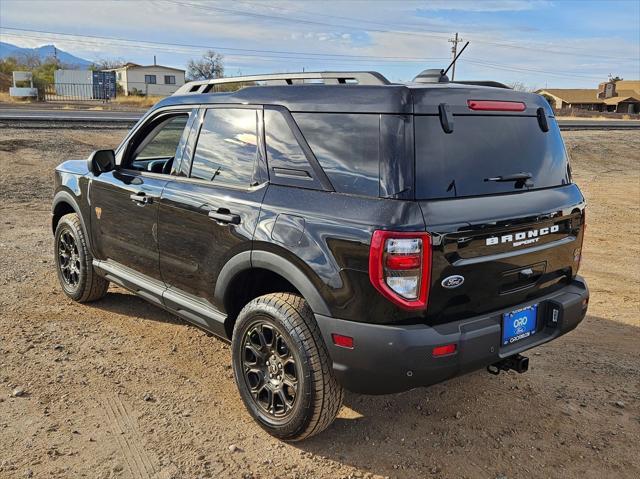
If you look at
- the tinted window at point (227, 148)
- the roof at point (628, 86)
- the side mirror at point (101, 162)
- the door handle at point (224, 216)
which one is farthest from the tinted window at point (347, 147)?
the roof at point (628, 86)

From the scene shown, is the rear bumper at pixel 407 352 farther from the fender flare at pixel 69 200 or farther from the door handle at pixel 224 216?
the fender flare at pixel 69 200

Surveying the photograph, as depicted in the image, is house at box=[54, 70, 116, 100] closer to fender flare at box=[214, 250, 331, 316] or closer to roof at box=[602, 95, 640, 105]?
fender flare at box=[214, 250, 331, 316]

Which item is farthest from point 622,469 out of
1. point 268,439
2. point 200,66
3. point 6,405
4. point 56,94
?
point 200,66

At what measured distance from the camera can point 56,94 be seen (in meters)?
60.1

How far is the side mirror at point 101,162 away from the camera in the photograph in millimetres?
4617

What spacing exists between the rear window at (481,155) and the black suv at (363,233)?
0.01m

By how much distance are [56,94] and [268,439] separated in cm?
6497

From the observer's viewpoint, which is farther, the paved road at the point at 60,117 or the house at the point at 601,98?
the house at the point at 601,98

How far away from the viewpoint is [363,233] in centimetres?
275

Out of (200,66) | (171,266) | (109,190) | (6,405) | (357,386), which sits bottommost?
(6,405)

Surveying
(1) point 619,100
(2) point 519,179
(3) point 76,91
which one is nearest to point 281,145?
(2) point 519,179

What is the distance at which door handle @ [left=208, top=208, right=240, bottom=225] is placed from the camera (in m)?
3.40

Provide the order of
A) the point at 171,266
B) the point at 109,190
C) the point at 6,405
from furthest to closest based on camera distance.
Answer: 1. the point at 109,190
2. the point at 171,266
3. the point at 6,405

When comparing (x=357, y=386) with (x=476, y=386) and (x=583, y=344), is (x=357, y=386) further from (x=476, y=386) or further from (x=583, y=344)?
(x=583, y=344)
